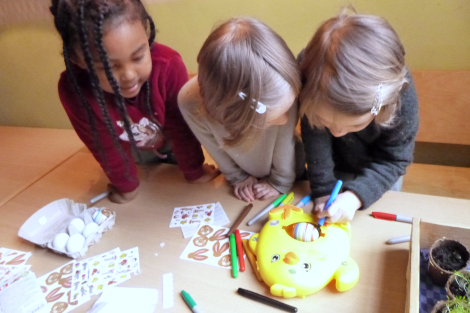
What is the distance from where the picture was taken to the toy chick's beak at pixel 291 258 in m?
0.59

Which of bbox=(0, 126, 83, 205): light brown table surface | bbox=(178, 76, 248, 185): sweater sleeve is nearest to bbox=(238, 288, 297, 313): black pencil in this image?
bbox=(178, 76, 248, 185): sweater sleeve

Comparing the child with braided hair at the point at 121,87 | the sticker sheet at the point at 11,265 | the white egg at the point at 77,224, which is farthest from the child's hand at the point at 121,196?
the sticker sheet at the point at 11,265

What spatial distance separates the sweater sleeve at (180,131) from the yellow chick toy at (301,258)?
314mm

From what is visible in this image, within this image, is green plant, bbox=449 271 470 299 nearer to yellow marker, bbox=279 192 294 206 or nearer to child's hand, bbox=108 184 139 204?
yellow marker, bbox=279 192 294 206

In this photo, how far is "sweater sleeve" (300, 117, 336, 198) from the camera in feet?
2.51

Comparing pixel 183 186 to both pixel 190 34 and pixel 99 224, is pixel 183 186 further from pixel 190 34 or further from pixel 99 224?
pixel 190 34

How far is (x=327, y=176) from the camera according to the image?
2.52 ft

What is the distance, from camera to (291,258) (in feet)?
1.95

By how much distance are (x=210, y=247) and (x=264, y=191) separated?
0.67 ft

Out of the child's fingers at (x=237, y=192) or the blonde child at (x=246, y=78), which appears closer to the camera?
the blonde child at (x=246, y=78)

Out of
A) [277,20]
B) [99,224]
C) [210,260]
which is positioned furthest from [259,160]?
[277,20]

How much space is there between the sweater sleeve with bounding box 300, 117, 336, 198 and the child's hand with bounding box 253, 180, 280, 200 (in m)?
0.09

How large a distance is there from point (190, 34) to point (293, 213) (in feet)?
2.85

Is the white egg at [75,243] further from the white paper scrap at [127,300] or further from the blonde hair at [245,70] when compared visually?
the blonde hair at [245,70]
